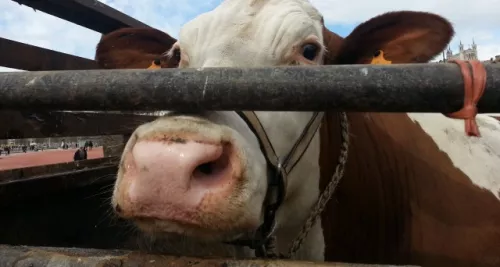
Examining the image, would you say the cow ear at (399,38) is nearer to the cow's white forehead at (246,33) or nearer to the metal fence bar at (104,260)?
the cow's white forehead at (246,33)

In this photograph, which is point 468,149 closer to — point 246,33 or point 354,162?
point 354,162

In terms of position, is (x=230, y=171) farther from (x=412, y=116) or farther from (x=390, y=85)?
(x=412, y=116)

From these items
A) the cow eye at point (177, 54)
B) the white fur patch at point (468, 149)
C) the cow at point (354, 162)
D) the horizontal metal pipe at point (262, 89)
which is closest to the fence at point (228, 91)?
the horizontal metal pipe at point (262, 89)

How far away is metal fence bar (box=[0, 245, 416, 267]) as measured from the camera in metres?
0.94

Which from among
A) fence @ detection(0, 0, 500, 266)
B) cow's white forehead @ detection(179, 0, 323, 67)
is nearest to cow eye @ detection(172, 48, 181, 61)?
cow's white forehead @ detection(179, 0, 323, 67)

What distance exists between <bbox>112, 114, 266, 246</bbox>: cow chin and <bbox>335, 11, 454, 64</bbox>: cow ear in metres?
1.41

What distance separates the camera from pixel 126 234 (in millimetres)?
3463

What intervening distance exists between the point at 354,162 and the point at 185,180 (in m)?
1.41

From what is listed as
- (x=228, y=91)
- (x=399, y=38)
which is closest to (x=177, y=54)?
(x=399, y=38)

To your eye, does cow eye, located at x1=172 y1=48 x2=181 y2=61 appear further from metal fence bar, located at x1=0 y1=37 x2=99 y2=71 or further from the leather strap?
the leather strap

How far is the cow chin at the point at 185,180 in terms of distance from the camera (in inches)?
42.2

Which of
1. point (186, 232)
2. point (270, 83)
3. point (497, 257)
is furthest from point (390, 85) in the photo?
point (497, 257)

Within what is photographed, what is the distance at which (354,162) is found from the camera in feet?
7.55

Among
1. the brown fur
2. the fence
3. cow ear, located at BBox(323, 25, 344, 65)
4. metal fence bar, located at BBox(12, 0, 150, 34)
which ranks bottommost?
the brown fur
